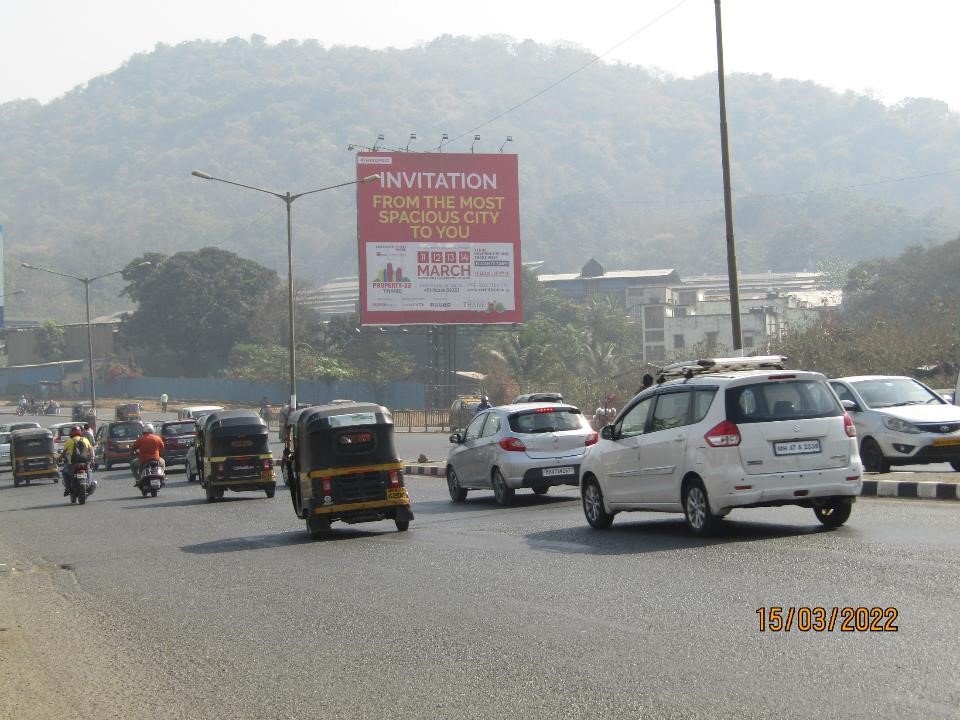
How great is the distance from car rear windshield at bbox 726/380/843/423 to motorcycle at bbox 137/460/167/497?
61.6 ft

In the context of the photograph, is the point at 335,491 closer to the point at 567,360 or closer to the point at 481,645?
the point at 481,645

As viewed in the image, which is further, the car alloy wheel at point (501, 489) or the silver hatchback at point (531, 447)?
the car alloy wheel at point (501, 489)

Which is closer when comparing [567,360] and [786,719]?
[786,719]

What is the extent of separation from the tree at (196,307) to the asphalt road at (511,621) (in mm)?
92180

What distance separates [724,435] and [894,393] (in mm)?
9335

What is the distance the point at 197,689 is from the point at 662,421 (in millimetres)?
7689

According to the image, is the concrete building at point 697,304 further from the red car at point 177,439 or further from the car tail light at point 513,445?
the car tail light at point 513,445

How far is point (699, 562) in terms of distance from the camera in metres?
12.2

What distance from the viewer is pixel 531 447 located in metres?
20.9

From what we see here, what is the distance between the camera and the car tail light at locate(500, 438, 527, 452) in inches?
821

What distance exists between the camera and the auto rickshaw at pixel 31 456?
39.5 meters

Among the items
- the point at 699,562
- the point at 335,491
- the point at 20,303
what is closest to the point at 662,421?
the point at 699,562

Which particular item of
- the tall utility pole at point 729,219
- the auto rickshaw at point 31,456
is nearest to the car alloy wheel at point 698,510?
the tall utility pole at point 729,219
